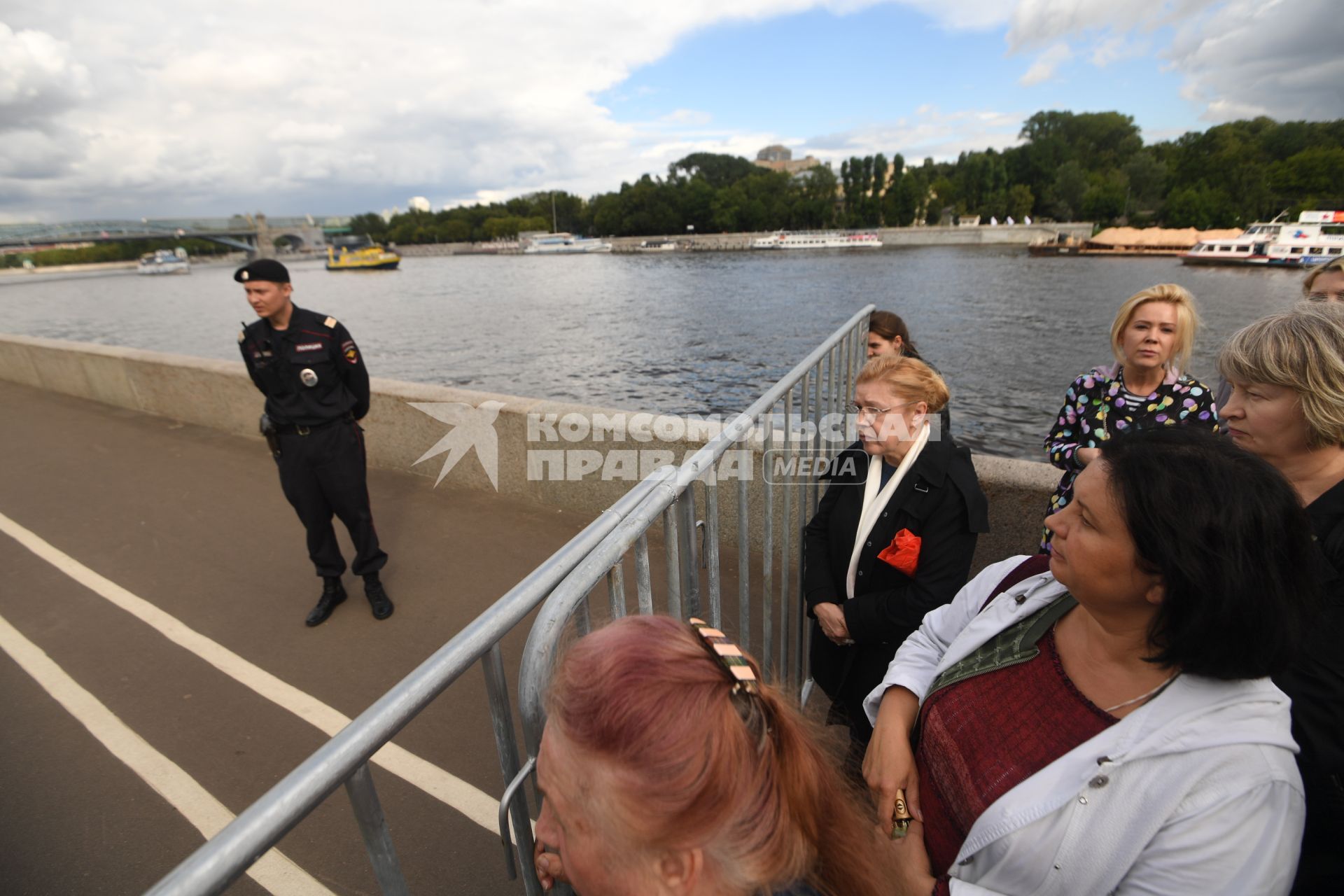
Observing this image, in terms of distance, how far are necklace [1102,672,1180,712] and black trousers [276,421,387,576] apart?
3568mm

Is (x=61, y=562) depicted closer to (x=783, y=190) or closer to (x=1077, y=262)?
(x=1077, y=262)

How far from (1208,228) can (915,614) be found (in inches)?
3671

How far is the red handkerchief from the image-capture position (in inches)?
85.4

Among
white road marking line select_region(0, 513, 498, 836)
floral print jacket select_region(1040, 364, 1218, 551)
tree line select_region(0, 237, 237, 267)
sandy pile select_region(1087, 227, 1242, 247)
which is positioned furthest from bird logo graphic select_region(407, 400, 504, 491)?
tree line select_region(0, 237, 237, 267)

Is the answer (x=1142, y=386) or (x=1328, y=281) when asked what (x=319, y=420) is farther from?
(x=1328, y=281)

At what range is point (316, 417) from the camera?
3.61 meters

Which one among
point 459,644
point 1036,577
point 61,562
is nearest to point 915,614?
point 1036,577

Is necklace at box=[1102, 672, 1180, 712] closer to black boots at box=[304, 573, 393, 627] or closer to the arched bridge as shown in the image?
black boots at box=[304, 573, 393, 627]

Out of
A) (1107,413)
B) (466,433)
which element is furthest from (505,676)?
(466,433)

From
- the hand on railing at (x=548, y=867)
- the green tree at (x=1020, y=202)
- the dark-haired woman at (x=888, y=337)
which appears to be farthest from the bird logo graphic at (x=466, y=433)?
the green tree at (x=1020, y=202)

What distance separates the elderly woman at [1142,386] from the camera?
109 inches

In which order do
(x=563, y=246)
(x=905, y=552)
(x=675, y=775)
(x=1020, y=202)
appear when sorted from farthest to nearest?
1. (x=563, y=246)
2. (x=1020, y=202)
3. (x=905, y=552)
4. (x=675, y=775)

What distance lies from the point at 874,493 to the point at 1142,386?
1574mm

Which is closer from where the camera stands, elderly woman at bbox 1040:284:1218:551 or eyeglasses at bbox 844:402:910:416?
eyeglasses at bbox 844:402:910:416
